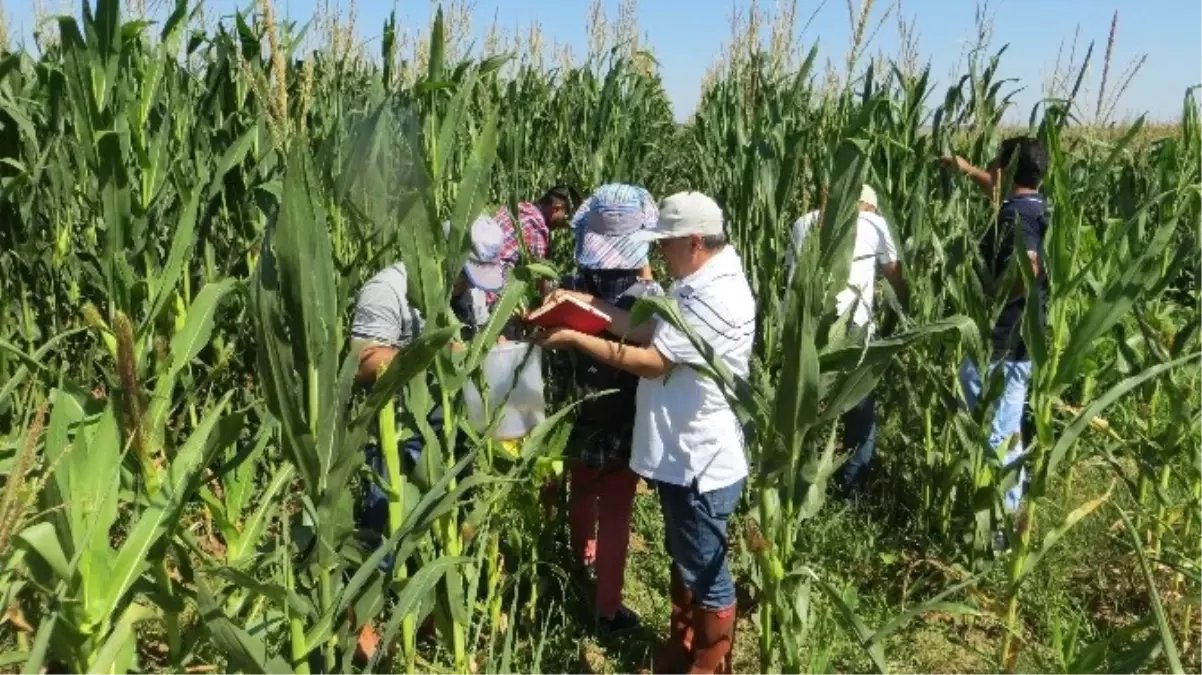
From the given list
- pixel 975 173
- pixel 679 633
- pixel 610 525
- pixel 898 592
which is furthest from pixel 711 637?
pixel 975 173

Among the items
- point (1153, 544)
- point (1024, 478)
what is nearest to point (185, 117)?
point (1024, 478)

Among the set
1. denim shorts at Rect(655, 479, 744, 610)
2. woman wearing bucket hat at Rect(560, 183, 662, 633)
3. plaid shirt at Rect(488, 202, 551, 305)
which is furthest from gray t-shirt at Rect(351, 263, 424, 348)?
denim shorts at Rect(655, 479, 744, 610)

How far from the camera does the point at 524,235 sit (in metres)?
3.33

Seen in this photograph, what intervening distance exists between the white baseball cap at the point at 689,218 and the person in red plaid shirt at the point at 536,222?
0.41 metres

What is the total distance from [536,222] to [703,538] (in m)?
1.87

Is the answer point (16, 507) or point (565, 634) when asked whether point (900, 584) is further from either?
point (16, 507)

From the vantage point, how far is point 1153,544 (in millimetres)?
3350

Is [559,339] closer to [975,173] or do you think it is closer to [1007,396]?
[1007,396]

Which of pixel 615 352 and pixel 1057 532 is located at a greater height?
pixel 615 352

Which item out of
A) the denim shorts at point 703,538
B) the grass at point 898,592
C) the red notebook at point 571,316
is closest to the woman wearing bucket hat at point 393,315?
the red notebook at point 571,316

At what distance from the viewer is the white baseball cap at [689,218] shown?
259cm

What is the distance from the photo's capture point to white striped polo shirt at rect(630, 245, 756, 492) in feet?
8.40

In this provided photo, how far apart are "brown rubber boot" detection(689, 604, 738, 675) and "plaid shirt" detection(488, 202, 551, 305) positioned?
1159 millimetres

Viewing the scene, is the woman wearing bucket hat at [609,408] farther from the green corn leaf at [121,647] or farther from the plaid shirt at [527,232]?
the green corn leaf at [121,647]
